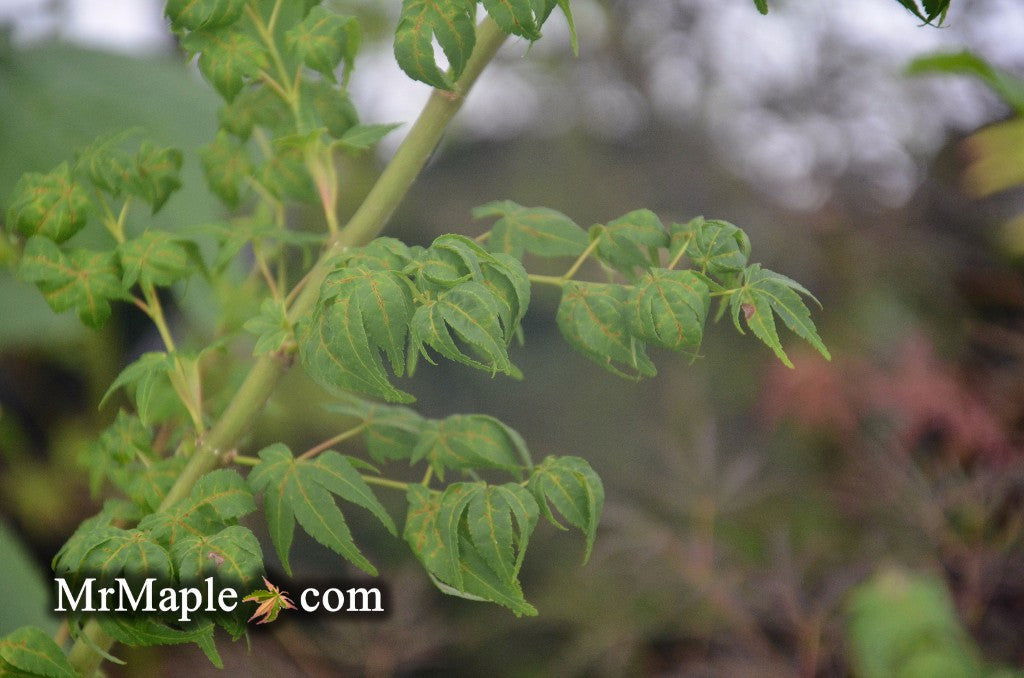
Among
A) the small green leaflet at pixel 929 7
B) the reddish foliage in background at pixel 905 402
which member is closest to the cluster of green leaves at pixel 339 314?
the small green leaflet at pixel 929 7

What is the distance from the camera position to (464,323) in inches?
13.2

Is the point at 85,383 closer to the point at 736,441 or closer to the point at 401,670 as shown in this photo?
the point at 401,670

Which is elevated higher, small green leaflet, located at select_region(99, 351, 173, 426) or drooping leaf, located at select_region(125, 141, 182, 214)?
drooping leaf, located at select_region(125, 141, 182, 214)

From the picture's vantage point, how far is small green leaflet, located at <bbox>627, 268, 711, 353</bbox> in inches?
15.0

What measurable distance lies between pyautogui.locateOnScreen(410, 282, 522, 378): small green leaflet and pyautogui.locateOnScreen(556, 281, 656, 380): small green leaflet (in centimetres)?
9

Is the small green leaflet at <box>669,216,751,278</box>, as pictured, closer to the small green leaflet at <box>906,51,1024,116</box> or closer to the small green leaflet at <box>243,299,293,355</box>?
the small green leaflet at <box>243,299,293,355</box>

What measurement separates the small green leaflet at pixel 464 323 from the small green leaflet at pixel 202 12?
0.66 ft

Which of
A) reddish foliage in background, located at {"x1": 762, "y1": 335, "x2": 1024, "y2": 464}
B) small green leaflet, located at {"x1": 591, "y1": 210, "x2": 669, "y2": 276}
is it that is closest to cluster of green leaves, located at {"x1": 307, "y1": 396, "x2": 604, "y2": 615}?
small green leaflet, located at {"x1": 591, "y1": 210, "x2": 669, "y2": 276}

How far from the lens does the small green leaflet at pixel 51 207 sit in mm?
477

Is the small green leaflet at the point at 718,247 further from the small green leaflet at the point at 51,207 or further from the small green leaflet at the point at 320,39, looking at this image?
the small green leaflet at the point at 51,207

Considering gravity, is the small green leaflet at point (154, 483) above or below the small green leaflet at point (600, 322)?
below

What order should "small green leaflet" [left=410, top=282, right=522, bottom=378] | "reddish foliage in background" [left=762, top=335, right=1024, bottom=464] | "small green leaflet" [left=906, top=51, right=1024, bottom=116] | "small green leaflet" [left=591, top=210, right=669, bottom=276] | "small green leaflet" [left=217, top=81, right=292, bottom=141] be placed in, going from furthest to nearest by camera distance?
"reddish foliage in background" [left=762, top=335, right=1024, bottom=464] < "small green leaflet" [left=906, top=51, right=1024, bottom=116] < "small green leaflet" [left=217, top=81, right=292, bottom=141] < "small green leaflet" [left=591, top=210, right=669, bottom=276] < "small green leaflet" [left=410, top=282, right=522, bottom=378]

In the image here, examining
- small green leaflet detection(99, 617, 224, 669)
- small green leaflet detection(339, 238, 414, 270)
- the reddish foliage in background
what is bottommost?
the reddish foliage in background

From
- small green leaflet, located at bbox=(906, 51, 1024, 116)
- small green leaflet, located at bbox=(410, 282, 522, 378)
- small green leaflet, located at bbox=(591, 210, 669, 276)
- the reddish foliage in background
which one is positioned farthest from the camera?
the reddish foliage in background
